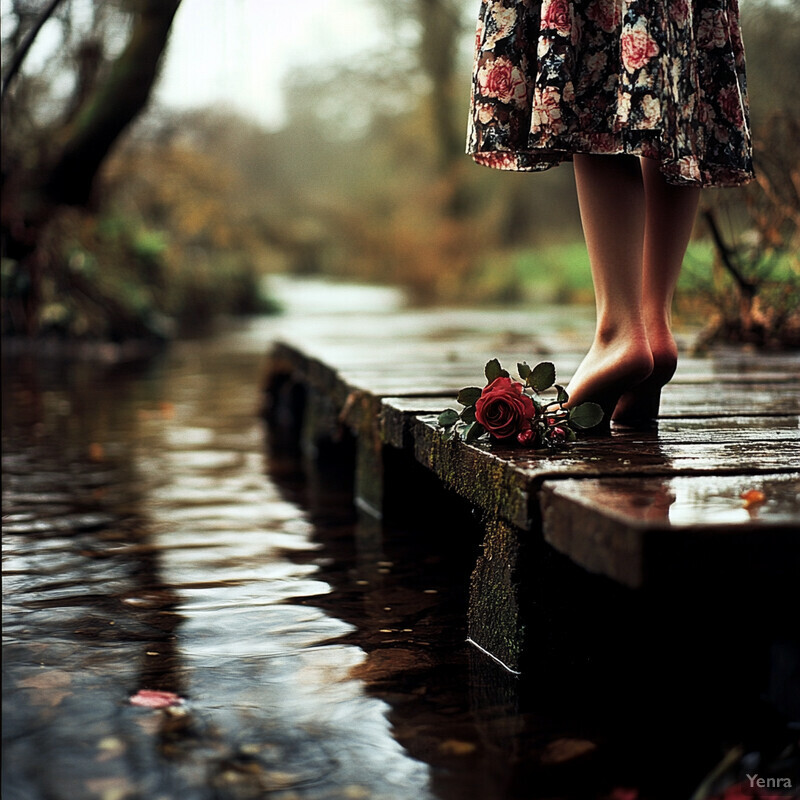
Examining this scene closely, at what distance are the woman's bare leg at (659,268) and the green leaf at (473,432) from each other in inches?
16.7

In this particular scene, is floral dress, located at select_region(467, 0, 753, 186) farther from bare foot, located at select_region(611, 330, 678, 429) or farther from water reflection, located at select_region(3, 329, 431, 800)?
water reflection, located at select_region(3, 329, 431, 800)

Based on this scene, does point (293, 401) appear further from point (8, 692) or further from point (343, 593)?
point (8, 692)

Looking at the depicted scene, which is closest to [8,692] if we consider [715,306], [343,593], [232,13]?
[343,593]

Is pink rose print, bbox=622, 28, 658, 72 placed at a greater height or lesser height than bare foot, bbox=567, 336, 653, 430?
greater

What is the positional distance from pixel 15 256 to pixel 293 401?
15.0 ft

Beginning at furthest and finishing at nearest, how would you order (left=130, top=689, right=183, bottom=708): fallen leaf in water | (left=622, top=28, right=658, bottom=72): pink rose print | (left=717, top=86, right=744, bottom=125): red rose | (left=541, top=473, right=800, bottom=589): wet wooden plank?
(left=717, top=86, right=744, bottom=125): red rose, (left=622, top=28, right=658, bottom=72): pink rose print, (left=130, top=689, right=183, bottom=708): fallen leaf in water, (left=541, top=473, right=800, bottom=589): wet wooden plank

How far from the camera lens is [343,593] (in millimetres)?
2191

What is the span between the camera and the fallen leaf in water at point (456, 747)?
1.44 meters

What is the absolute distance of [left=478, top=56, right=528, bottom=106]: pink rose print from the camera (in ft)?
6.43

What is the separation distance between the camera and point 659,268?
2191mm

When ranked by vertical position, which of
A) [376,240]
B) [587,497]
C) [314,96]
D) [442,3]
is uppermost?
[442,3]

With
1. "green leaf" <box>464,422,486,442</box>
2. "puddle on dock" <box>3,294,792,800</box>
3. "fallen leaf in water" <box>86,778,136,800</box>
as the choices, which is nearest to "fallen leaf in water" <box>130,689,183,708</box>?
"puddle on dock" <box>3,294,792,800</box>

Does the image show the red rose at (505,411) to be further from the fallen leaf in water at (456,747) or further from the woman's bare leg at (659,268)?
the fallen leaf in water at (456,747)

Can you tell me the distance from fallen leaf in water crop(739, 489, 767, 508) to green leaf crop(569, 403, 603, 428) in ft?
1.41
